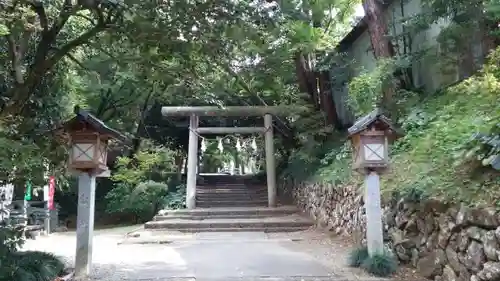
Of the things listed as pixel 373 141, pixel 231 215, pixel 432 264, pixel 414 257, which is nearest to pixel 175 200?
pixel 231 215

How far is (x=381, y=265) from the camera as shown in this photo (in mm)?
5492

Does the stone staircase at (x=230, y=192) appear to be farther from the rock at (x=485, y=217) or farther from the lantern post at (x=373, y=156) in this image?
the rock at (x=485, y=217)

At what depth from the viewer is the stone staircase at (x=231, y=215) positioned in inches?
444

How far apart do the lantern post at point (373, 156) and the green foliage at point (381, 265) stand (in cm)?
16

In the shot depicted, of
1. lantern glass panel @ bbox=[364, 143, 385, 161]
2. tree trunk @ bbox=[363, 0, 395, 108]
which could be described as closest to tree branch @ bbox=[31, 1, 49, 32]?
lantern glass panel @ bbox=[364, 143, 385, 161]

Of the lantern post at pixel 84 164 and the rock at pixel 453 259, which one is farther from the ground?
the lantern post at pixel 84 164

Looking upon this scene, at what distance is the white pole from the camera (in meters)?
5.73

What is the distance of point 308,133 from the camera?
1283 centimetres

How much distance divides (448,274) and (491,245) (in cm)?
103

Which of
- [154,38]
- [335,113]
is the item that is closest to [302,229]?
[335,113]

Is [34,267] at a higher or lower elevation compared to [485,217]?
lower

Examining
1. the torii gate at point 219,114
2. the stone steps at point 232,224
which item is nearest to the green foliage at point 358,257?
the stone steps at point 232,224

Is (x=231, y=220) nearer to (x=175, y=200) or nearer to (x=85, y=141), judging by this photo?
(x=175, y=200)

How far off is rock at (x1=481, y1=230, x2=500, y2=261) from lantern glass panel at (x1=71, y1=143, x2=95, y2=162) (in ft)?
15.1
